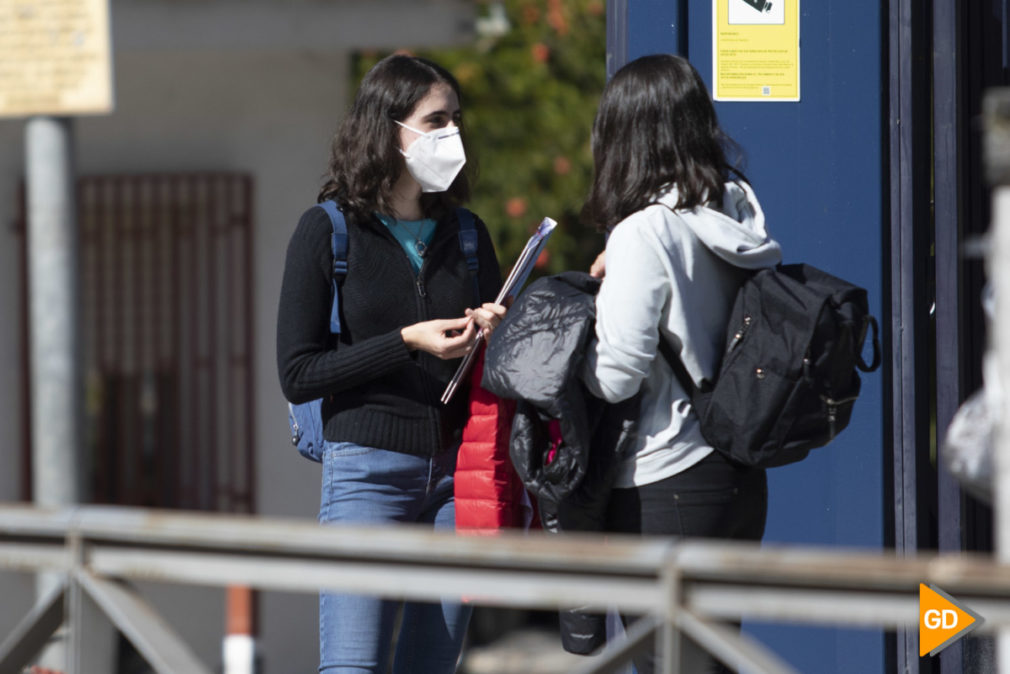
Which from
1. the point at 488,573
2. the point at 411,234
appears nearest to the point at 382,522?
the point at 411,234

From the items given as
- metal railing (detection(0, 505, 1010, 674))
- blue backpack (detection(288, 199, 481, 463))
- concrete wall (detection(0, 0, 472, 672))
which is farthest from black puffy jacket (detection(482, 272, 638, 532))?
concrete wall (detection(0, 0, 472, 672))

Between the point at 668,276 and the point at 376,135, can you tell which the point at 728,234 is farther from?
the point at 376,135

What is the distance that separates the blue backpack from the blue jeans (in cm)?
8

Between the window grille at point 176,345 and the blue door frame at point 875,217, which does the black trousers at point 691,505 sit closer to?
the blue door frame at point 875,217

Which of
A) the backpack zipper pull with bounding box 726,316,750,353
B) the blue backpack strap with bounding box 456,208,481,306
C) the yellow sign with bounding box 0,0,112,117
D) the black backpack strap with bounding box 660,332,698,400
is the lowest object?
the black backpack strap with bounding box 660,332,698,400

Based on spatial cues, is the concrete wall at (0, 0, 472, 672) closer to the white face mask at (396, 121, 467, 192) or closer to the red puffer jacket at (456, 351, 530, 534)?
the white face mask at (396, 121, 467, 192)

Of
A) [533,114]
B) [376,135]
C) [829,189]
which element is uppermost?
[533,114]

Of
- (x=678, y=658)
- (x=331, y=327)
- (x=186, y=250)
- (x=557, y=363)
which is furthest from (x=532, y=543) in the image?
(x=186, y=250)

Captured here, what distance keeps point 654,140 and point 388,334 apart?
0.64 m

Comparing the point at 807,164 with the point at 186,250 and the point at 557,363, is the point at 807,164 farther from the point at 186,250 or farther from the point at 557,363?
the point at 186,250

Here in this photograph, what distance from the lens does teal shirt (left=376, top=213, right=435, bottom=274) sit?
109 inches

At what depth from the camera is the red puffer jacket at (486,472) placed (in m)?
2.61

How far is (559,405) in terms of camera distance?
2.34 metres

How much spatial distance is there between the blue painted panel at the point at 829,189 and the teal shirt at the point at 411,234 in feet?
2.87
